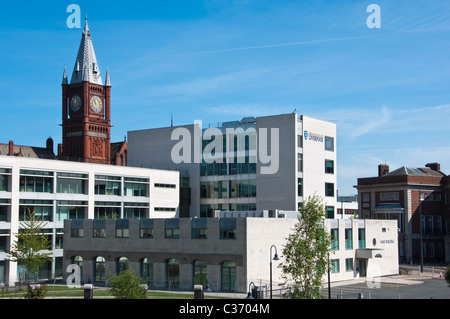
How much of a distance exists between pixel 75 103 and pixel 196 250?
10382cm

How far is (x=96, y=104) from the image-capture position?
150 m

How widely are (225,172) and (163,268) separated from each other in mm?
32289

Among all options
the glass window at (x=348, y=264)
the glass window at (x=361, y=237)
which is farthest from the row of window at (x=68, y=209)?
the glass window at (x=361, y=237)

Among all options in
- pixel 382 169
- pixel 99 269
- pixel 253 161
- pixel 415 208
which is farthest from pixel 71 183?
pixel 382 169

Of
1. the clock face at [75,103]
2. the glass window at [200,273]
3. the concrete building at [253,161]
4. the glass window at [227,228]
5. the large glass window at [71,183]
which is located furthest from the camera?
the clock face at [75,103]

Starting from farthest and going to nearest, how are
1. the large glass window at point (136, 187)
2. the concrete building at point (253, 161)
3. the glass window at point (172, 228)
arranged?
1. the large glass window at point (136, 187)
2. the concrete building at point (253, 161)
3. the glass window at point (172, 228)

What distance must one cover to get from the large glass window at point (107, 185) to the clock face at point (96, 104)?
240 ft

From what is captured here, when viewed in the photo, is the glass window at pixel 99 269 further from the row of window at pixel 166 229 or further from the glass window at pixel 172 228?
the glass window at pixel 172 228

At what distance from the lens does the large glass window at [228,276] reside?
52531 millimetres

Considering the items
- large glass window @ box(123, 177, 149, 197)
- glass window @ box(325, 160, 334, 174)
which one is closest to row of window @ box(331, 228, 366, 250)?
glass window @ box(325, 160, 334, 174)

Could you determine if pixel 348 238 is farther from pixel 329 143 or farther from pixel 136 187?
pixel 136 187
